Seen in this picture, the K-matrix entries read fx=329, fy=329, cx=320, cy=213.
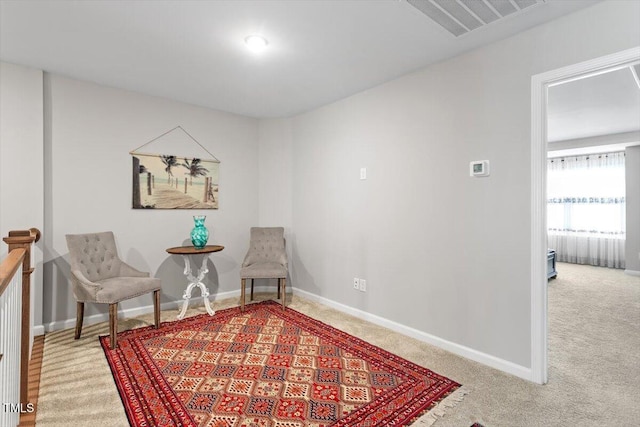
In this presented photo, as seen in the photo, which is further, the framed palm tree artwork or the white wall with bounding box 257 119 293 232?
the white wall with bounding box 257 119 293 232

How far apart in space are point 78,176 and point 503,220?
394 centimetres

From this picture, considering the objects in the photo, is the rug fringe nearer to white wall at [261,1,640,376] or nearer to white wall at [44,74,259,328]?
white wall at [261,1,640,376]

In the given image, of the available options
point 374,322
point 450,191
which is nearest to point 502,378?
point 374,322

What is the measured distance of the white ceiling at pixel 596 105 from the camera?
344cm

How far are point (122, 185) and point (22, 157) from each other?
0.84 meters

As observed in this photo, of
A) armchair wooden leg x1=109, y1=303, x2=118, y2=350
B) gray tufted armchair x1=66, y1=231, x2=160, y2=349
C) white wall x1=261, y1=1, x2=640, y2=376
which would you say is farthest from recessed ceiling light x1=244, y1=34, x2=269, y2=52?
armchair wooden leg x1=109, y1=303, x2=118, y2=350

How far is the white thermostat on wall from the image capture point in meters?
2.56

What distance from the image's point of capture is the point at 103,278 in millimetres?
3201

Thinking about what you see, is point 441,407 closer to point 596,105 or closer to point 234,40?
point 234,40

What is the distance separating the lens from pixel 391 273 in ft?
10.8

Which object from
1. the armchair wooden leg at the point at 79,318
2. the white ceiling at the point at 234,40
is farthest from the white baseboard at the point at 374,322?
the white ceiling at the point at 234,40

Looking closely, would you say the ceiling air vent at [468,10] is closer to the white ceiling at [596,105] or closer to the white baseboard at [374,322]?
the white ceiling at [596,105]

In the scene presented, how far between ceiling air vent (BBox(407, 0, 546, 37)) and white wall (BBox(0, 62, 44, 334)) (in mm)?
3371

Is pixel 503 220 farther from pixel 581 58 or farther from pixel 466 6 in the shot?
pixel 466 6
